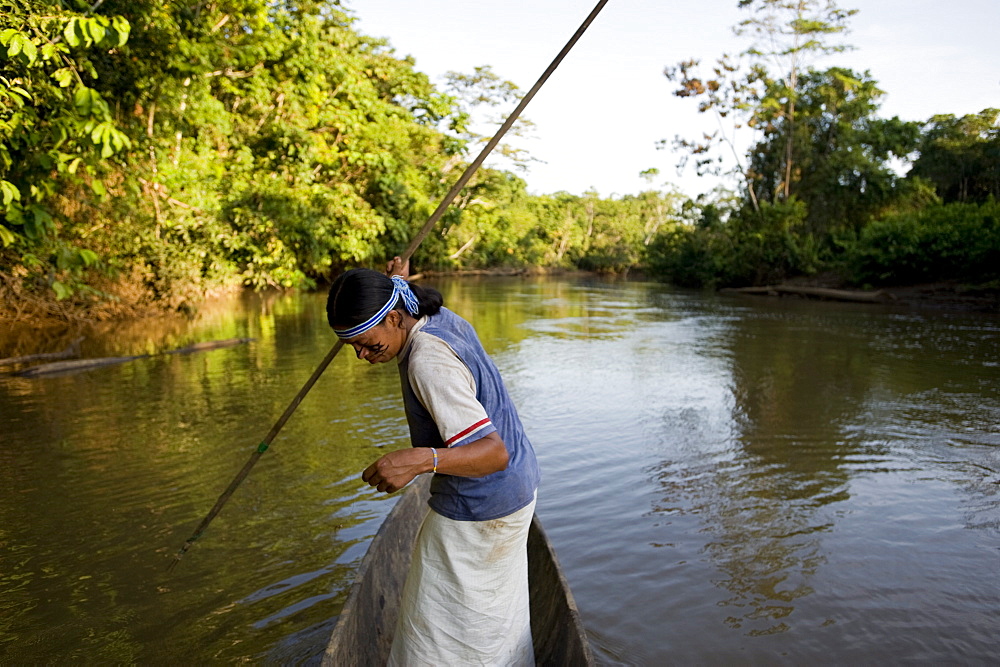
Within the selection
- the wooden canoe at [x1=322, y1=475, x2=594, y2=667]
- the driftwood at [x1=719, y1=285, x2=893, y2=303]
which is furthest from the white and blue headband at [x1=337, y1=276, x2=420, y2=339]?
the driftwood at [x1=719, y1=285, x2=893, y2=303]

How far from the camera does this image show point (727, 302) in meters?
21.5

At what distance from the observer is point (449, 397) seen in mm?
1588

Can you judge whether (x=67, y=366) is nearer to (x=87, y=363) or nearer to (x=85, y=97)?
(x=87, y=363)

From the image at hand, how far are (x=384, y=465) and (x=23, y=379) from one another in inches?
296

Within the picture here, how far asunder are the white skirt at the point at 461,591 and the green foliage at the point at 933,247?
1870 centimetres

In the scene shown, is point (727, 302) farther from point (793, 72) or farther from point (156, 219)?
point (156, 219)

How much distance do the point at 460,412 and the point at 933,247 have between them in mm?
20505

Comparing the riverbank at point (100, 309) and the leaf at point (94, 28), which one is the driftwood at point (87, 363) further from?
the leaf at point (94, 28)

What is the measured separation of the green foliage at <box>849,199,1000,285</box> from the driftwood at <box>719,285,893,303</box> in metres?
0.88

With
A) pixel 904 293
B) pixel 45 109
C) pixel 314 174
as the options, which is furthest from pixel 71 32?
pixel 904 293

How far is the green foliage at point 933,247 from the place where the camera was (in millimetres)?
17391

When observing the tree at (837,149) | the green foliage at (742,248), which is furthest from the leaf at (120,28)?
the tree at (837,149)

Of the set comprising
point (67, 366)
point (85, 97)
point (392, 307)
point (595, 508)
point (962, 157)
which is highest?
point (962, 157)

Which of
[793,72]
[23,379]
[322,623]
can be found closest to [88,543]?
[322,623]
